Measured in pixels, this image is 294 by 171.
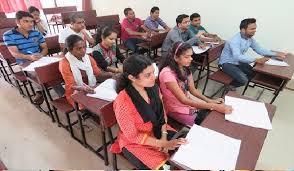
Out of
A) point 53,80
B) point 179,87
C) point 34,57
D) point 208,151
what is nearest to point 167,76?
point 179,87

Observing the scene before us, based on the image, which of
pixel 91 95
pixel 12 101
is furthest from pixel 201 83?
pixel 12 101

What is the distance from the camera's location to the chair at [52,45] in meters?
3.08

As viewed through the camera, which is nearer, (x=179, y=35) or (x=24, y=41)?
(x=24, y=41)

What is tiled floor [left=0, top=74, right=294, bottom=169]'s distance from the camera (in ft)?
6.50

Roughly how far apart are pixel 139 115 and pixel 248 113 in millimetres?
748

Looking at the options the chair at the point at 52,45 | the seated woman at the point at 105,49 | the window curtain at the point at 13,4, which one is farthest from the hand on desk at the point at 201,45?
the window curtain at the point at 13,4

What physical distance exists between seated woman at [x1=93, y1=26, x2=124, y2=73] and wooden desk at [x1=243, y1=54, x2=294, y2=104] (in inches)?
65.1

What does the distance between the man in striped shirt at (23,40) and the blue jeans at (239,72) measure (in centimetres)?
247

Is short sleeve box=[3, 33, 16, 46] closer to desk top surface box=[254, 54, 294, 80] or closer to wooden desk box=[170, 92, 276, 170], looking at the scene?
wooden desk box=[170, 92, 276, 170]

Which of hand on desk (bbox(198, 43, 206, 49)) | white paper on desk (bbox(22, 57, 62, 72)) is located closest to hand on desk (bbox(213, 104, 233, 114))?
hand on desk (bbox(198, 43, 206, 49))

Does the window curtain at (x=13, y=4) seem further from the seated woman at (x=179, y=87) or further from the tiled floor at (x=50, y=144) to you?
the seated woman at (x=179, y=87)

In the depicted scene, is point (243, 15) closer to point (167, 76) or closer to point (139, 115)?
point (167, 76)

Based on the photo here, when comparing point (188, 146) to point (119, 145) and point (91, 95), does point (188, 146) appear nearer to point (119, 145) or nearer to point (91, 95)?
point (119, 145)

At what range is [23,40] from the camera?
9.01ft
